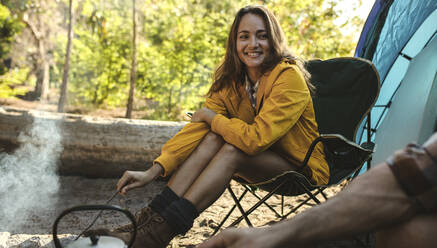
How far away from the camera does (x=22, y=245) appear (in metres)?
1.85

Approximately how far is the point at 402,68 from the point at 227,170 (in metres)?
2.09

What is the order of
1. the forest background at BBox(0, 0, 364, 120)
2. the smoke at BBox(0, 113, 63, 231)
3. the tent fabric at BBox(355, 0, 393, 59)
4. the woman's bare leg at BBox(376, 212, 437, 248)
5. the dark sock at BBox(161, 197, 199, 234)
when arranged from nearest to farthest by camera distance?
the woman's bare leg at BBox(376, 212, 437, 248), the dark sock at BBox(161, 197, 199, 234), the tent fabric at BBox(355, 0, 393, 59), the smoke at BBox(0, 113, 63, 231), the forest background at BBox(0, 0, 364, 120)

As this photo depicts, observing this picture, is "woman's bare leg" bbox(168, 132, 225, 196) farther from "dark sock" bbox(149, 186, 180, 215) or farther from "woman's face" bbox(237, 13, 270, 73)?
"woman's face" bbox(237, 13, 270, 73)

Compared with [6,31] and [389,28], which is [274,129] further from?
[6,31]

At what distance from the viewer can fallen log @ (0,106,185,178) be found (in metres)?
3.63

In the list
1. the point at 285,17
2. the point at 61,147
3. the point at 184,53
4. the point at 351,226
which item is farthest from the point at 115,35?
the point at 351,226

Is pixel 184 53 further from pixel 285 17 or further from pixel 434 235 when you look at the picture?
pixel 434 235

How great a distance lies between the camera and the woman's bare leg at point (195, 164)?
1.62 m

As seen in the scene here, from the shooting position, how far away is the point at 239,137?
5.49ft

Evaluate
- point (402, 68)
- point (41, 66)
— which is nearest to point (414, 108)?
point (402, 68)

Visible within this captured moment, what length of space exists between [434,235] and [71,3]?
8888mm

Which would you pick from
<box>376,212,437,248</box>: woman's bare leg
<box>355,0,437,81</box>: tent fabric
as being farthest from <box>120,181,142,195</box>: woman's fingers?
<box>355,0,437,81</box>: tent fabric

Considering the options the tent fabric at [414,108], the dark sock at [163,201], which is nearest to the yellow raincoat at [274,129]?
the dark sock at [163,201]

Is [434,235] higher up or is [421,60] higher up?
[421,60]
